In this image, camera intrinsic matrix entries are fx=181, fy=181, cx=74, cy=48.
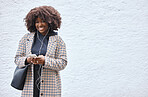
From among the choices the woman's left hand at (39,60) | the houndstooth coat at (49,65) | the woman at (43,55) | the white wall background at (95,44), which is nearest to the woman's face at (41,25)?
the woman at (43,55)

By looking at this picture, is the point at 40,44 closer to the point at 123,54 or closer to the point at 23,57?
the point at 23,57

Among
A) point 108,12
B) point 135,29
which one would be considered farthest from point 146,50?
point 108,12

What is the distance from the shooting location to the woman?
180 centimetres

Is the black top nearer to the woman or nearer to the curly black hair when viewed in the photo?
the woman

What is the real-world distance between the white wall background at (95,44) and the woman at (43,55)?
2020mm

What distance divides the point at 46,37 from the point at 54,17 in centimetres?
23

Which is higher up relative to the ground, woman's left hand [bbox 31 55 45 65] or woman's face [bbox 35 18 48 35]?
woman's face [bbox 35 18 48 35]

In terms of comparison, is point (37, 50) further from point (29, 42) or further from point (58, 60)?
point (58, 60)

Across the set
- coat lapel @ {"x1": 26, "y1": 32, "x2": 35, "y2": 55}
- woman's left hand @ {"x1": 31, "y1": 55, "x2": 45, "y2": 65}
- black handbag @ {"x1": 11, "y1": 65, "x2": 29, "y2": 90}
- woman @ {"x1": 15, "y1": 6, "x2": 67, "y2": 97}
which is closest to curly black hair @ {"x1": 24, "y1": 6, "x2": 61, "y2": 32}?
woman @ {"x1": 15, "y1": 6, "x2": 67, "y2": 97}

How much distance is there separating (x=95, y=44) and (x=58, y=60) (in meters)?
2.26

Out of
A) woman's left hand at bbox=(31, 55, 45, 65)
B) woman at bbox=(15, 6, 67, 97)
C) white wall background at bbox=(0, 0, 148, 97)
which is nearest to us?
woman's left hand at bbox=(31, 55, 45, 65)

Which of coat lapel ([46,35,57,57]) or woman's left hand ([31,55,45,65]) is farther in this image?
coat lapel ([46,35,57,57])

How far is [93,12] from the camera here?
403 centimetres

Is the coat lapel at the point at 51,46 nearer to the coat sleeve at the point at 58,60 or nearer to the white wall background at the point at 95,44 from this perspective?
the coat sleeve at the point at 58,60
